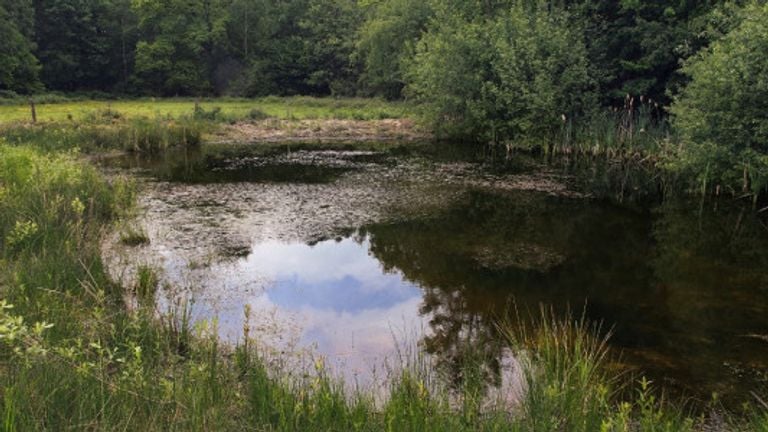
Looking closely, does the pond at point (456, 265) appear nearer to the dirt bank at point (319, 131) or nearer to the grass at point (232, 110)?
the dirt bank at point (319, 131)

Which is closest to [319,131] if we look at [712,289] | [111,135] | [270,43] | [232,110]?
[232,110]

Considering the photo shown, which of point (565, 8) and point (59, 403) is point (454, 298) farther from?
point (565, 8)

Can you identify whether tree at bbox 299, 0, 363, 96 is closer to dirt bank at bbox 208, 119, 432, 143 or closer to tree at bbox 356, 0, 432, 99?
tree at bbox 356, 0, 432, 99

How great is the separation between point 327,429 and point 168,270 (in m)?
6.54

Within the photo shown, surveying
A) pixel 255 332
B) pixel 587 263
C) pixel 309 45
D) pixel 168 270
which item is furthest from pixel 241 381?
pixel 309 45

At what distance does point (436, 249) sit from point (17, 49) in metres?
45.4

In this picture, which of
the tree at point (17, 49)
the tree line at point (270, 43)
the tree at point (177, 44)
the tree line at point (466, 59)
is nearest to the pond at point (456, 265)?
the tree line at point (466, 59)

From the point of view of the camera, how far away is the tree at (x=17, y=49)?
4350 centimetres

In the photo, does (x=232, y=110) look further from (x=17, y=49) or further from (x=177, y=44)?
(x=177, y=44)

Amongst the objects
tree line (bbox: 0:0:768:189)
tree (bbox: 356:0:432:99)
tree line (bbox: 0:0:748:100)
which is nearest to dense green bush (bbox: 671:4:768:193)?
tree line (bbox: 0:0:768:189)

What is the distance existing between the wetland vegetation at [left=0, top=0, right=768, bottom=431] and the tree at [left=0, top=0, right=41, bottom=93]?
1463cm

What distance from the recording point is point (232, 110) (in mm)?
35750

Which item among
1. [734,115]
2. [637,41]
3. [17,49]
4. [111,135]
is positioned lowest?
[111,135]

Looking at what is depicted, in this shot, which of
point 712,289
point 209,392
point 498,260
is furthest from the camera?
point 498,260
